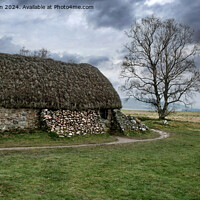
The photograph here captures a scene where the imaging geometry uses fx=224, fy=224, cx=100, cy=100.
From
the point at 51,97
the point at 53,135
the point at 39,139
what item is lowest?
the point at 39,139

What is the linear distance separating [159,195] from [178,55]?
1103 inches

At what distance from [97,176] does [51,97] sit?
962 cm

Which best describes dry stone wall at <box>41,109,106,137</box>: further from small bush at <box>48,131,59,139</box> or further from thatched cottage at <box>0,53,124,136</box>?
small bush at <box>48,131,59,139</box>

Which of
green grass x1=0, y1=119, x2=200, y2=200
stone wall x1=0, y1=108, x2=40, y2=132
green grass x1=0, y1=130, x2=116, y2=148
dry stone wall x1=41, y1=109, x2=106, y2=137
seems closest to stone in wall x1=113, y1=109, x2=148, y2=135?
dry stone wall x1=41, y1=109, x2=106, y2=137

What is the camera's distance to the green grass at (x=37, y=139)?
13.5 meters

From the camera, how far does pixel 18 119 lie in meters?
15.2

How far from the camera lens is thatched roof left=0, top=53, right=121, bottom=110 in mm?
15273

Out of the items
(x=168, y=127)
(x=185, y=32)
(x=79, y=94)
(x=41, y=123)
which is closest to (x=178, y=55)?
(x=185, y=32)

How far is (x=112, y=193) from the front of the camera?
6293mm

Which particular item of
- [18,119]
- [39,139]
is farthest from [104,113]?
[18,119]

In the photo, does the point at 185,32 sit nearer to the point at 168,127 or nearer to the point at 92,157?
the point at 168,127

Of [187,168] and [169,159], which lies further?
[169,159]

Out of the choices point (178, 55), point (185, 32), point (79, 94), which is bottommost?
point (79, 94)

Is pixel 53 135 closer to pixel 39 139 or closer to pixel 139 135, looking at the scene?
pixel 39 139
